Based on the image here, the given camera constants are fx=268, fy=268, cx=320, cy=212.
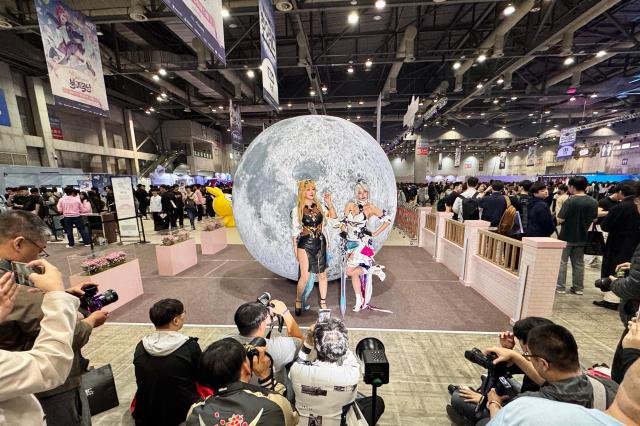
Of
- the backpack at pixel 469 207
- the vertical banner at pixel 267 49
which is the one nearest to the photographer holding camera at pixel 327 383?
the vertical banner at pixel 267 49

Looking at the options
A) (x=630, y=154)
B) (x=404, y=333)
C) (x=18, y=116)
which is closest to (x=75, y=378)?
(x=404, y=333)

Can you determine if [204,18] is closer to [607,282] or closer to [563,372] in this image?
[563,372]

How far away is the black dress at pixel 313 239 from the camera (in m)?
4.41

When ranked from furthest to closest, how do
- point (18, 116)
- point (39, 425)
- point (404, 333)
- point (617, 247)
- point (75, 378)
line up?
point (18, 116) < point (617, 247) < point (404, 333) < point (75, 378) < point (39, 425)

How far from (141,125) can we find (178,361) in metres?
27.4

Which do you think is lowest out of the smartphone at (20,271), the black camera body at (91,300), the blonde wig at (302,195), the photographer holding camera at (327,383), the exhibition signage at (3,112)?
the photographer holding camera at (327,383)

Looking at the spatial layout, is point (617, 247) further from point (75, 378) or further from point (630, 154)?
point (630, 154)

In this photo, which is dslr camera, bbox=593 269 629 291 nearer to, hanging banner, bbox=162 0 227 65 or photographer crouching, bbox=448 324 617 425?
photographer crouching, bbox=448 324 617 425

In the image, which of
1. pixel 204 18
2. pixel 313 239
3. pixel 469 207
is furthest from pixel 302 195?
pixel 469 207

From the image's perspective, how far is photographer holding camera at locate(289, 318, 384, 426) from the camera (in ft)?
5.96

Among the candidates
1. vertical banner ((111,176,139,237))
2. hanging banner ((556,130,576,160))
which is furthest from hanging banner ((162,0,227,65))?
hanging banner ((556,130,576,160))

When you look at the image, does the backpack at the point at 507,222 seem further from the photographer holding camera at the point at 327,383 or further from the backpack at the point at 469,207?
the photographer holding camera at the point at 327,383

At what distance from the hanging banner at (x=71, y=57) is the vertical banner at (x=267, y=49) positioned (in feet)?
13.0

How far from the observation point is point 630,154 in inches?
922
